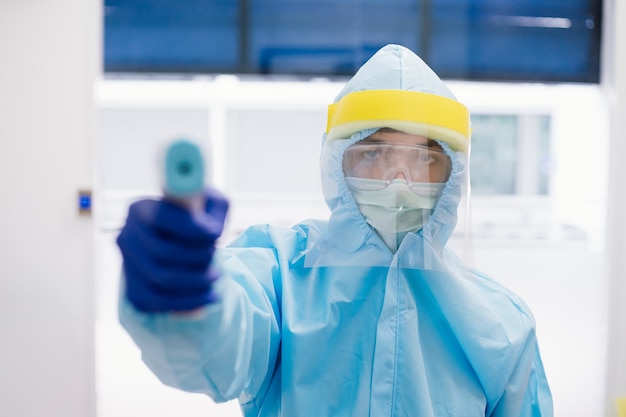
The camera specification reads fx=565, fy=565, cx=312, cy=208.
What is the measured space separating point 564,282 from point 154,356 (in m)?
3.85

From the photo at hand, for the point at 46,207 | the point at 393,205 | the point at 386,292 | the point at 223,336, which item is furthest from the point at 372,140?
the point at 46,207

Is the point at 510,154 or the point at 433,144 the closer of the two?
the point at 433,144

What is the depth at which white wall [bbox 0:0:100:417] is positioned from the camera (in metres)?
2.04

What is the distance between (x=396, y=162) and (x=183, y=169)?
557 millimetres

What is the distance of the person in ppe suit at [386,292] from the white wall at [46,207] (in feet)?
4.06

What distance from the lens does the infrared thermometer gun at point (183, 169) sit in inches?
20.3

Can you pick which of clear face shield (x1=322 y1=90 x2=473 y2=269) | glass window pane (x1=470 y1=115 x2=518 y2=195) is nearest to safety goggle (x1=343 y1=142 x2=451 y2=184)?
clear face shield (x1=322 y1=90 x2=473 y2=269)

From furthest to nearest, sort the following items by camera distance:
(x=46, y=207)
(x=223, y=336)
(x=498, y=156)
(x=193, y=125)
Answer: (x=498, y=156), (x=193, y=125), (x=46, y=207), (x=223, y=336)

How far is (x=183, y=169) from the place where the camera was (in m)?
0.53

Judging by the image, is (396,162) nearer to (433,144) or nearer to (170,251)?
(433,144)

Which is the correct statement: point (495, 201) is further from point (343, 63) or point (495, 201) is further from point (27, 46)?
point (27, 46)

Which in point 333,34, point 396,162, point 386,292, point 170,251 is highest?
point 333,34

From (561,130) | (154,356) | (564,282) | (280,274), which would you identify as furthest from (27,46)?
(561,130)

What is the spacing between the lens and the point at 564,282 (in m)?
3.98
